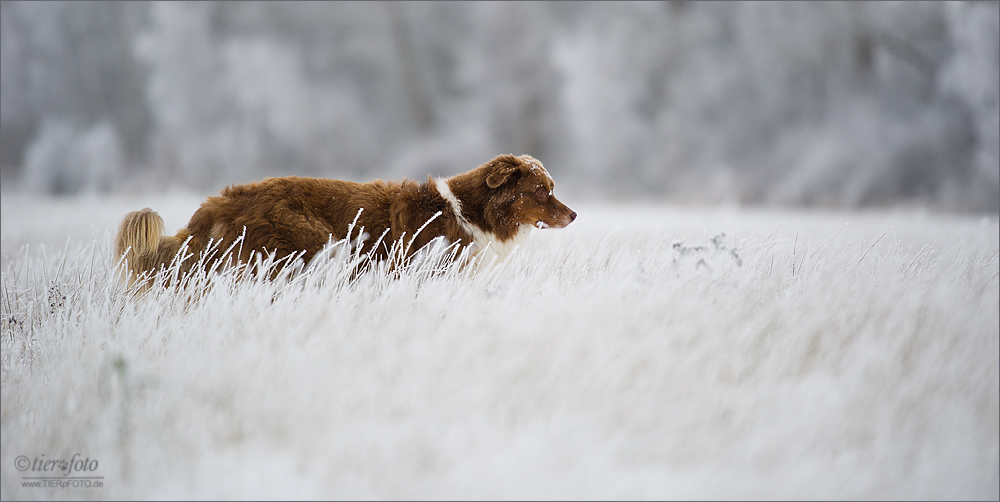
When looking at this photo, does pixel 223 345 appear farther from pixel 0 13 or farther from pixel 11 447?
pixel 0 13

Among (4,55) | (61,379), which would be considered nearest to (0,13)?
(4,55)

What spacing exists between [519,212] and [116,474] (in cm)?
284

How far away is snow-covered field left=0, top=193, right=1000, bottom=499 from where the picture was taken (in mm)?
1964

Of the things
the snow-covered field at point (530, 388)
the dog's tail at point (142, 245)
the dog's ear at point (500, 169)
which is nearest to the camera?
the snow-covered field at point (530, 388)

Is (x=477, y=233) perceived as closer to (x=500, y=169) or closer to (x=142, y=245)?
(x=500, y=169)

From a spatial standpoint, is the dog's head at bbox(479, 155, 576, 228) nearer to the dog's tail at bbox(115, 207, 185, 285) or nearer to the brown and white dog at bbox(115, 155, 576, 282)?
the brown and white dog at bbox(115, 155, 576, 282)

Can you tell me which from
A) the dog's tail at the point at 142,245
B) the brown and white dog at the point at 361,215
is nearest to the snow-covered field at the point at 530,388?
the dog's tail at the point at 142,245

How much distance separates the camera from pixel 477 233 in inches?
159

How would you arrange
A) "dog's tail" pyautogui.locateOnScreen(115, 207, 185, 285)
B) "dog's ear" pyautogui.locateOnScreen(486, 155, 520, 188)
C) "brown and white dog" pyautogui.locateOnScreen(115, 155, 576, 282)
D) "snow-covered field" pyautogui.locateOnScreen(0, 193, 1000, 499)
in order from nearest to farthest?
"snow-covered field" pyautogui.locateOnScreen(0, 193, 1000, 499)
"dog's tail" pyautogui.locateOnScreen(115, 207, 185, 285)
"brown and white dog" pyautogui.locateOnScreen(115, 155, 576, 282)
"dog's ear" pyautogui.locateOnScreen(486, 155, 520, 188)

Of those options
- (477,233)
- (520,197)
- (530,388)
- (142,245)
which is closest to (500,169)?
(520,197)

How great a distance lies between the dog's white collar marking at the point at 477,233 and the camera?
4.00 m

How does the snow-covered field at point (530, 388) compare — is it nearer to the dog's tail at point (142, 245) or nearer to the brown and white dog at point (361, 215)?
the dog's tail at point (142, 245)

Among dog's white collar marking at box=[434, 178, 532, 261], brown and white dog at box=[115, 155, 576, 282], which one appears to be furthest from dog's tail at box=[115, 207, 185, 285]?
dog's white collar marking at box=[434, 178, 532, 261]

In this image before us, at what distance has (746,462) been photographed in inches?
80.0
